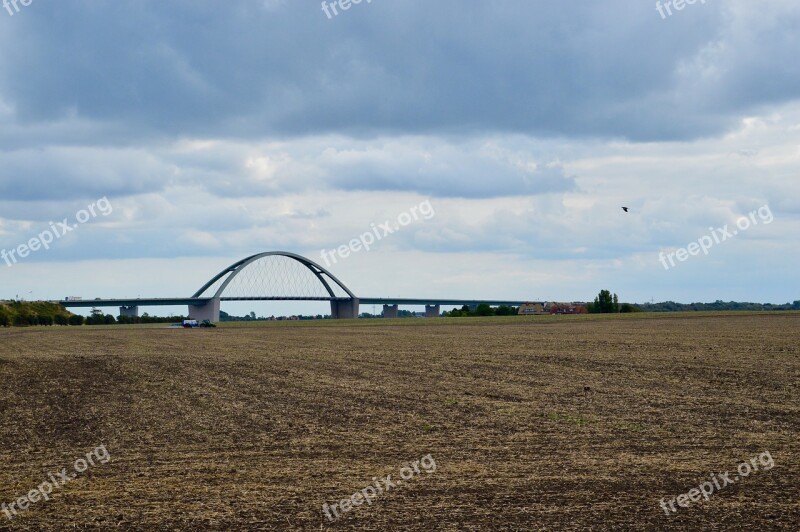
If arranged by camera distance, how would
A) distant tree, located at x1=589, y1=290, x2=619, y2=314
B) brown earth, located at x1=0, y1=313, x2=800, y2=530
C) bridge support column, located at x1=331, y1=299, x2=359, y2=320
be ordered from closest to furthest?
1. brown earth, located at x1=0, y1=313, x2=800, y2=530
2. distant tree, located at x1=589, y1=290, x2=619, y2=314
3. bridge support column, located at x1=331, y1=299, x2=359, y2=320

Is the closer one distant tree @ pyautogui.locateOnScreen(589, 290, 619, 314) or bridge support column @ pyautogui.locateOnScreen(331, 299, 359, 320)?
distant tree @ pyautogui.locateOnScreen(589, 290, 619, 314)

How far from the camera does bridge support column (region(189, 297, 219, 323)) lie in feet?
561

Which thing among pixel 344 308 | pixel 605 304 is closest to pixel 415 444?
pixel 605 304

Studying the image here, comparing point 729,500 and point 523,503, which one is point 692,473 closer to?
point 729,500

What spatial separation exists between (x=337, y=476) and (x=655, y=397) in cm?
1003

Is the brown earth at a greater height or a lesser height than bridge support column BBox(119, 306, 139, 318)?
lesser

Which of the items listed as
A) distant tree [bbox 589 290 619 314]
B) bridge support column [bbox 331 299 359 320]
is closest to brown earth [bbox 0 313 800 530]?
distant tree [bbox 589 290 619 314]

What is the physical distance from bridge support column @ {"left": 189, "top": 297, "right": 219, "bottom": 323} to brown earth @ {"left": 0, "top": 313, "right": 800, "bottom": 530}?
473 feet

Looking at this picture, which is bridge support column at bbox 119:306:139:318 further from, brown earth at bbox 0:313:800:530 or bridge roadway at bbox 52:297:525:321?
brown earth at bbox 0:313:800:530

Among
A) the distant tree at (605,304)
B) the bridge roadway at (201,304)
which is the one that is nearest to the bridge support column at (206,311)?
the bridge roadway at (201,304)

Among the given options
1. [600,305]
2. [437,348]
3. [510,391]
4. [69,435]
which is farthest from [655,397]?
[600,305]

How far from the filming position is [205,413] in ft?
61.7

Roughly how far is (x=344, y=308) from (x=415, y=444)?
597 ft

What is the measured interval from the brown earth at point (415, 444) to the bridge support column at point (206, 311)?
144m
